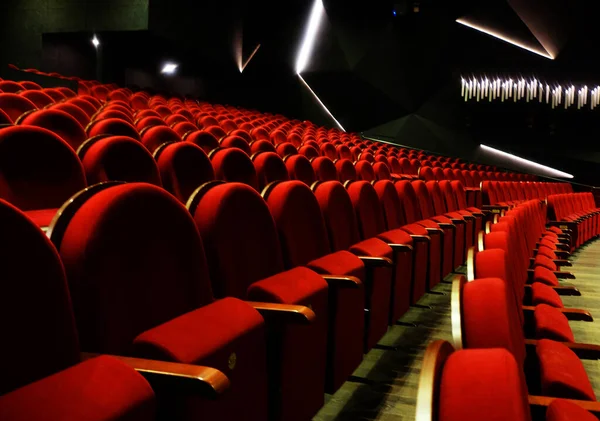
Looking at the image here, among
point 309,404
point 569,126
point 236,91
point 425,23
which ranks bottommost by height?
point 309,404

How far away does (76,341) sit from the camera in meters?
0.15

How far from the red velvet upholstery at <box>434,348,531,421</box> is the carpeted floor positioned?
20 centimetres

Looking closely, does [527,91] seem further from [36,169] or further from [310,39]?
[36,169]

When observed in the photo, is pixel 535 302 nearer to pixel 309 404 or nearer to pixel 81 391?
pixel 309 404

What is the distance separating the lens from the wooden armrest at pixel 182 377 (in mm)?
143

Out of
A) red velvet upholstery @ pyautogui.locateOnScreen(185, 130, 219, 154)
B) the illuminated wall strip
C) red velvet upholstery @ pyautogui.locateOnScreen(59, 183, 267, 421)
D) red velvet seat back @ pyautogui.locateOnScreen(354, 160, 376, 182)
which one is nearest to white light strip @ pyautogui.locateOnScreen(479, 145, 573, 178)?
the illuminated wall strip

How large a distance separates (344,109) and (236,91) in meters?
0.53

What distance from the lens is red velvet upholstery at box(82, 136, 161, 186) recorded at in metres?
0.37

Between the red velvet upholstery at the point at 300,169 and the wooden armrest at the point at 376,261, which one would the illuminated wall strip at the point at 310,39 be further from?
the wooden armrest at the point at 376,261

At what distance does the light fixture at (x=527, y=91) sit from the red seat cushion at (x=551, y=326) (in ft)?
6.67

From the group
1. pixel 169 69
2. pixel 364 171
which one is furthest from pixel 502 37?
pixel 364 171

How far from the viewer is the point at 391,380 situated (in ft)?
1.23

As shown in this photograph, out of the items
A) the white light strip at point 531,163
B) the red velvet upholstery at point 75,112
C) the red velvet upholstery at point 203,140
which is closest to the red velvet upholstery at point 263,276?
the red velvet upholstery at point 203,140

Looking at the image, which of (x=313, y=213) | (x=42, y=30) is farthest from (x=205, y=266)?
(x=42, y=30)
